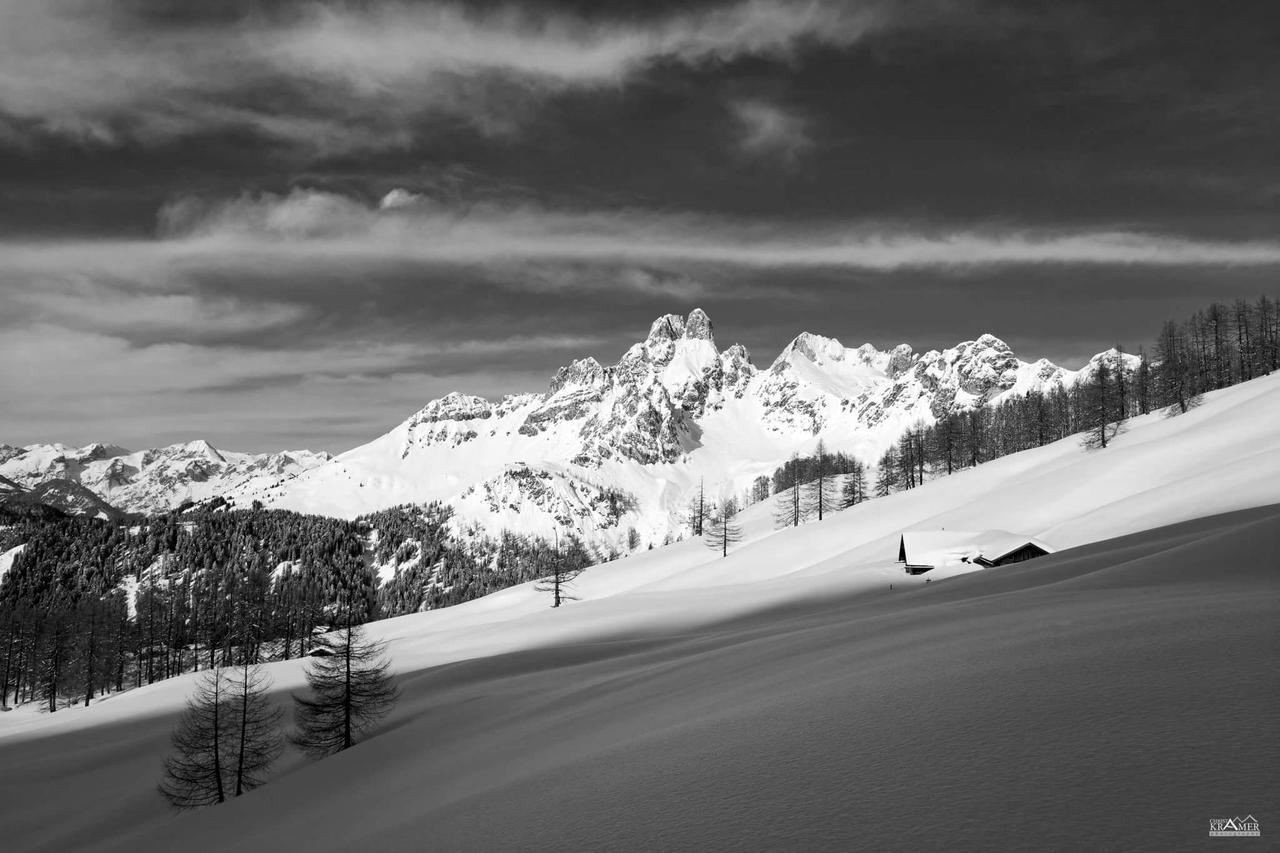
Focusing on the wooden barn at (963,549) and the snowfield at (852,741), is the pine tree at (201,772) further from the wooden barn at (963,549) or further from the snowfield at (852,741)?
the wooden barn at (963,549)

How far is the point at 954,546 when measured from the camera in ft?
176

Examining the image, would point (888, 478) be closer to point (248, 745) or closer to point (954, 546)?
point (954, 546)

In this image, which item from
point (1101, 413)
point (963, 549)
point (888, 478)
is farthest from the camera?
point (888, 478)

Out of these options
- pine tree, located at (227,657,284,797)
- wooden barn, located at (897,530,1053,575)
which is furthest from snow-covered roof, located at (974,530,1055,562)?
pine tree, located at (227,657,284,797)

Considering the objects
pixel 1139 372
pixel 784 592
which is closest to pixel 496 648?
pixel 784 592

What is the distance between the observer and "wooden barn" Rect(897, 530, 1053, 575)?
156ft

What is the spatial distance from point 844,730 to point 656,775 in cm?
276

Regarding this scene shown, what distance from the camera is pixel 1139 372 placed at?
11056 cm

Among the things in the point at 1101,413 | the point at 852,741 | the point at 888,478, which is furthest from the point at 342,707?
the point at 888,478

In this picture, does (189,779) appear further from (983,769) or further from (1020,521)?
(1020,521)

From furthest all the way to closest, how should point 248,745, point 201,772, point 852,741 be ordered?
point 248,745
point 201,772
point 852,741

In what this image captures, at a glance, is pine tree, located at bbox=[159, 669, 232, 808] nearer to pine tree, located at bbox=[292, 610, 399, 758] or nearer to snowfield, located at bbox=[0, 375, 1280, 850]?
snowfield, located at bbox=[0, 375, 1280, 850]

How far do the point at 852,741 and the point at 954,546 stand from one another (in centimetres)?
4987

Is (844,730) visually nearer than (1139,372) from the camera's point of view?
Result: Yes
